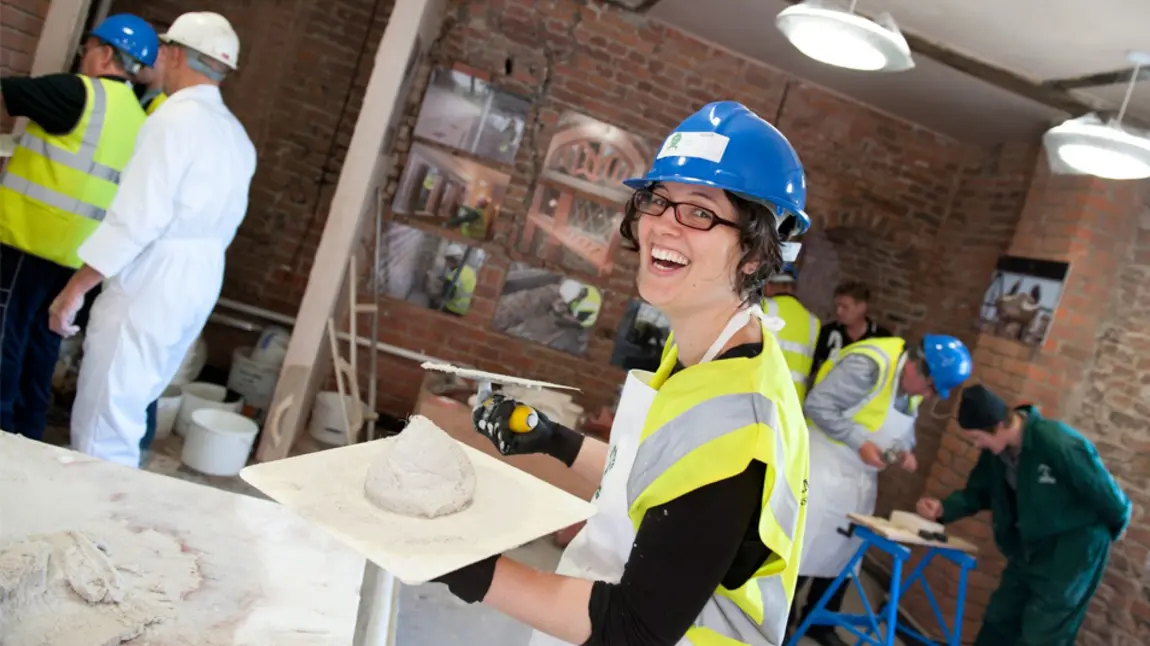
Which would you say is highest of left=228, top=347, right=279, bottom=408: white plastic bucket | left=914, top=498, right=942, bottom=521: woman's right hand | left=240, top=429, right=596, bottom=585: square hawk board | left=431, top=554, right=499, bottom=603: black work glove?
left=240, top=429, right=596, bottom=585: square hawk board

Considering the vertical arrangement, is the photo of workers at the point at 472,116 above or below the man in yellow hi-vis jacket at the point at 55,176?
above

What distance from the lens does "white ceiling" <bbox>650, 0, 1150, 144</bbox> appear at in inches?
130

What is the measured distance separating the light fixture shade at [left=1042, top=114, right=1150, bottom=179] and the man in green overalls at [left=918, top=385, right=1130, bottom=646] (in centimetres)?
107

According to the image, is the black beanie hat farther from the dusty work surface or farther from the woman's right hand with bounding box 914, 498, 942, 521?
the dusty work surface

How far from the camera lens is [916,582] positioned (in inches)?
195

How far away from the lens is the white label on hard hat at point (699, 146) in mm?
1357

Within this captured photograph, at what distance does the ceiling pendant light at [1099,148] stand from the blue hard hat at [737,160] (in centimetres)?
236

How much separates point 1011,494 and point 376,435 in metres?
3.66

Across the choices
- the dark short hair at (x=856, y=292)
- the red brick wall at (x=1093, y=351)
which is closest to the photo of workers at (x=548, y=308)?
the dark short hair at (x=856, y=292)

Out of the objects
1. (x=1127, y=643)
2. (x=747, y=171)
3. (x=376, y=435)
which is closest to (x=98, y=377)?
(x=376, y=435)

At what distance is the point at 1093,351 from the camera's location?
443 centimetres

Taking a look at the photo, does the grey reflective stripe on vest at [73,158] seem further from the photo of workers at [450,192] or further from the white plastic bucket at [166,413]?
the photo of workers at [450,192]

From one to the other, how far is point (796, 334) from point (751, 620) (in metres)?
3.33

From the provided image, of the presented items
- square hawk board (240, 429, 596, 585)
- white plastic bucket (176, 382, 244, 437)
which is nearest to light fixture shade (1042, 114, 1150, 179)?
square hawk board (240, 429, 596, 585)
